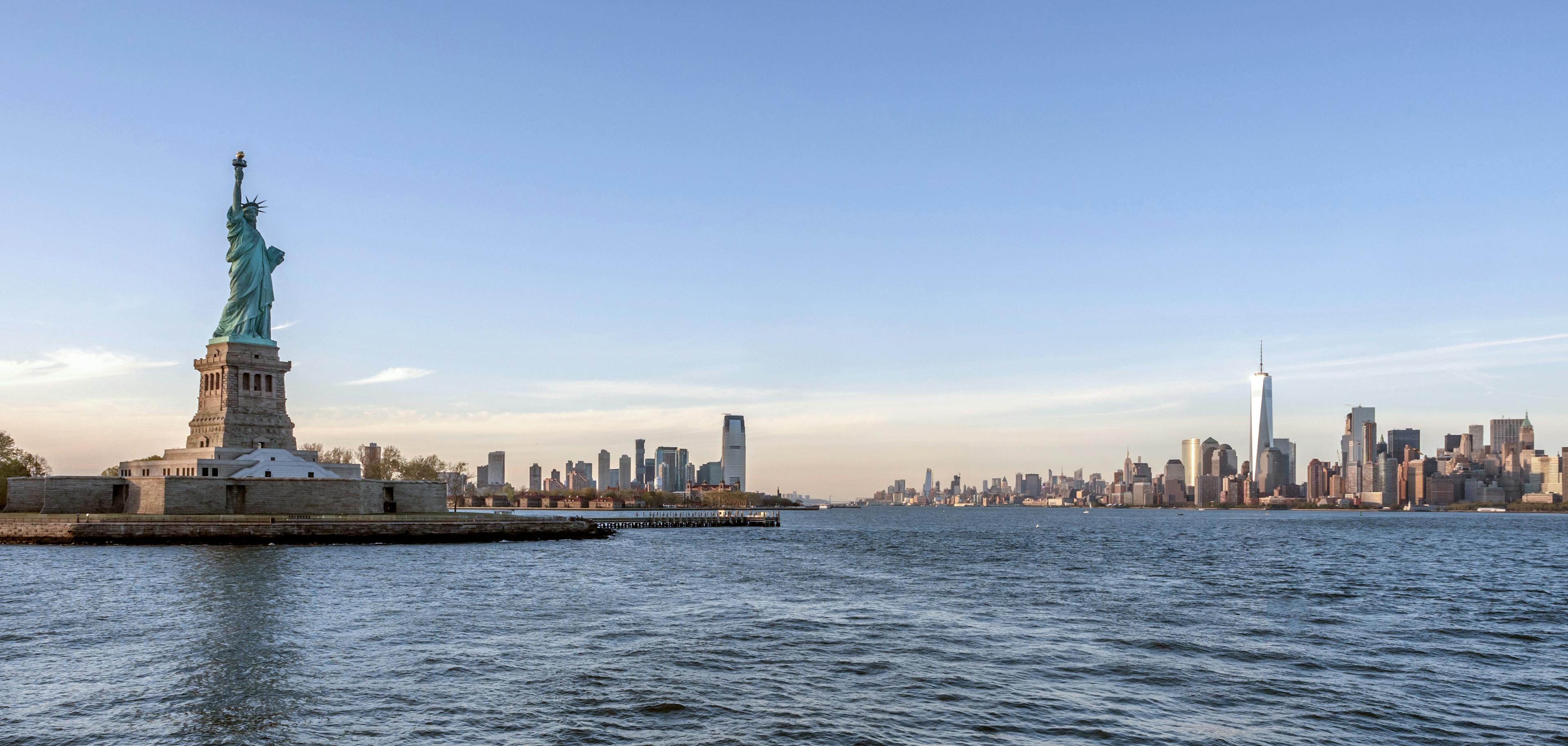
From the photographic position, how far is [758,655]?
108 feet

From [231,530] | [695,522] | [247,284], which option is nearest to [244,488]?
[231,530]

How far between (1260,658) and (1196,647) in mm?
2225

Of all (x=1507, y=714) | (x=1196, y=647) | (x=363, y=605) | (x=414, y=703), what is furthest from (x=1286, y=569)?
(x=414, y=703)

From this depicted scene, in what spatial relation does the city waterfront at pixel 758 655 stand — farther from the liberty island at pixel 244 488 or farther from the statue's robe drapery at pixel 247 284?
the statue's robe drapery at pixel 247 284

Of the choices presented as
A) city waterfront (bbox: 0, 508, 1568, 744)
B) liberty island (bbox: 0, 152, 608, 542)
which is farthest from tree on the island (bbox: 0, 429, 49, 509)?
city waterfront (bbox: 0, 508, 1568, 744)

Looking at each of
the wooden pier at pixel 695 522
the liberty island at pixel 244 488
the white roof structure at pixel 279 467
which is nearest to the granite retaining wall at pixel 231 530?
the liberty island at pixel 244 488

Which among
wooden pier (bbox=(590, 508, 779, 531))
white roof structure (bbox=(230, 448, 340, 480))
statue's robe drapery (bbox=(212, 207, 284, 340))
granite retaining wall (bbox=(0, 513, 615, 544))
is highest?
statue's robe drapery (bbox=(212, 207, 284, 340))

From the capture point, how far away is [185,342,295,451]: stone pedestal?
9581 centimetres

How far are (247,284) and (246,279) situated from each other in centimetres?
59

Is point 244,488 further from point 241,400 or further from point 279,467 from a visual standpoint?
point 241,400

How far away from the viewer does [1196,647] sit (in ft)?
113

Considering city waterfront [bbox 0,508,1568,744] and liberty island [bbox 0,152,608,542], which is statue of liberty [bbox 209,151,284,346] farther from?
city waterfront [bbox 0,508,1568,744]

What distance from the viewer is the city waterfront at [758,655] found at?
23828 mm

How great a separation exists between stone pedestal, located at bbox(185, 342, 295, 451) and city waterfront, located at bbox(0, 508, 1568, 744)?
3248 centimetres
